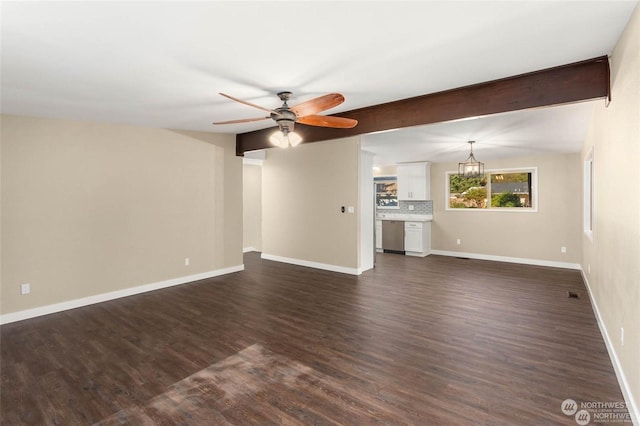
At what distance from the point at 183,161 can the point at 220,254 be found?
169 cm

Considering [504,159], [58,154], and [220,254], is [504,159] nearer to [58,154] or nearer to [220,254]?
[220,254]

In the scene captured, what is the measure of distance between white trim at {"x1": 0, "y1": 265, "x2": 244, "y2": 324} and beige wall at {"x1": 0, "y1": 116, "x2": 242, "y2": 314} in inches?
2.2

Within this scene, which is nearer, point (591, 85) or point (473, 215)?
point (591, 85)

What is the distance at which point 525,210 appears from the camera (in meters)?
6.90

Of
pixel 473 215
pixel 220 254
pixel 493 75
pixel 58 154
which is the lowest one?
pixel 220 254

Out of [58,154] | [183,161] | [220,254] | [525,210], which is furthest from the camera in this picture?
[525,210]

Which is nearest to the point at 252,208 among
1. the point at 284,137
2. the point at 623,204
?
the point at 284,137

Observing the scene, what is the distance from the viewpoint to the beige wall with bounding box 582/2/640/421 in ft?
6.12

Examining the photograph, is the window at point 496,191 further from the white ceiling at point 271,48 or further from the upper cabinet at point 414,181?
the white ceiling at point 271,48

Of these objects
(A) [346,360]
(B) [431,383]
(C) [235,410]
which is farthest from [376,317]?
(C) [235,410]

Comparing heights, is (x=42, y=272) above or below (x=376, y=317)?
above

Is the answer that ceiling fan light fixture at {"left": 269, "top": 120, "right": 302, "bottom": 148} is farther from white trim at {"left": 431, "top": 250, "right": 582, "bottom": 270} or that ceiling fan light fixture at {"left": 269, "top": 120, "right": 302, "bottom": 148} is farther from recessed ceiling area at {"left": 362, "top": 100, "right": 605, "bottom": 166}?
white trim at {"left": 431, "top": 250, "right": 582, "bottom": 270}

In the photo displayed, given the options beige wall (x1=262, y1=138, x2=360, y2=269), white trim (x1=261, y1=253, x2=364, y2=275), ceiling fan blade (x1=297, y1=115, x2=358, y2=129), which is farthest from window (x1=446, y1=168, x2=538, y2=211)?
ceiling fan blade (x1=297, y1=115, x2=358, y2=129)

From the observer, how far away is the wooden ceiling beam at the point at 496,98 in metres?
2.67
